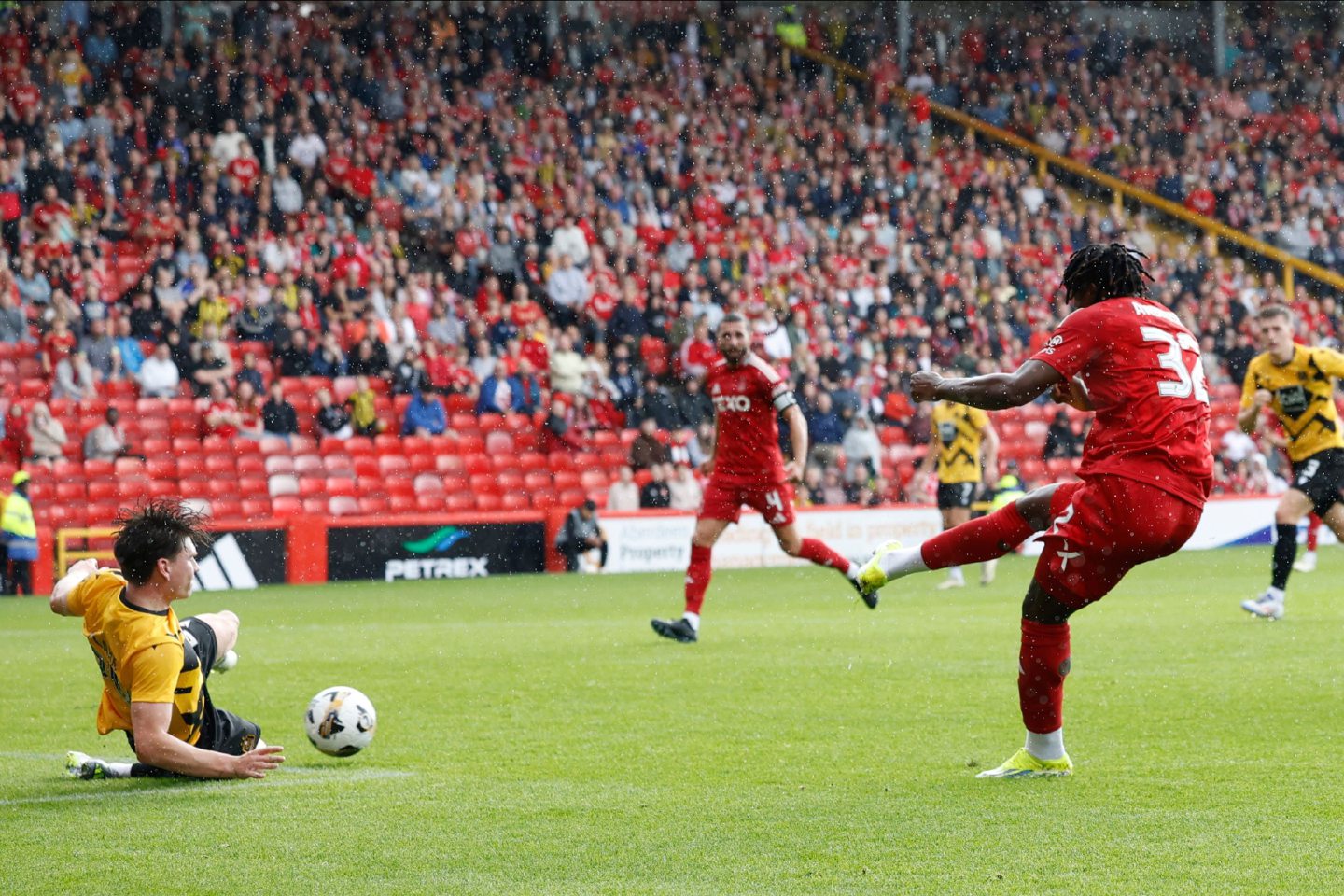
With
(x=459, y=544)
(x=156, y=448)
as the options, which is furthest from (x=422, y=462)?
(x=156, y=448)

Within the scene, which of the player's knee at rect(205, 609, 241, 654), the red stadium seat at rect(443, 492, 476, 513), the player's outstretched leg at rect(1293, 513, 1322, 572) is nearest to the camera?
the player's knee at rect(205, 609, 241, 654)

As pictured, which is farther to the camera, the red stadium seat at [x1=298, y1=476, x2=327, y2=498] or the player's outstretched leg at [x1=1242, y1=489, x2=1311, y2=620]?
the red stadium seat at [x1=298, y1=476, x2=327, y2=498]

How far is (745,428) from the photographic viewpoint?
12.4m

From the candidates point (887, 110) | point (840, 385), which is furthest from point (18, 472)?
point (887, 110)

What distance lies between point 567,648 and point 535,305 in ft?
40.7

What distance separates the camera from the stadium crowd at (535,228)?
21609mm

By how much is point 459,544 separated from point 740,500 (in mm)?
9085

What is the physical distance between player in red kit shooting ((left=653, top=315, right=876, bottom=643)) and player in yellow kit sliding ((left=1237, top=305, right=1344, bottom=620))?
314cm

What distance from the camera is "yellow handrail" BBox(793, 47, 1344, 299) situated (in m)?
30.5

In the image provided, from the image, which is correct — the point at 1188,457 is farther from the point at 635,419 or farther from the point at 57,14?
the point at 57,14

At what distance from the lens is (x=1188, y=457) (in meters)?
6.10

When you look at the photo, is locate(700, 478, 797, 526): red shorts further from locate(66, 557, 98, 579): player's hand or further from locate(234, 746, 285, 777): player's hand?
locate(234, 746, 285, 777): player's hand

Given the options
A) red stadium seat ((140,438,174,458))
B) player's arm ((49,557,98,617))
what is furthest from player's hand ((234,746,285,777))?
red stadium seat ((140,438,174,458))

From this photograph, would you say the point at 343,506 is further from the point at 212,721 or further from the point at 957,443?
the point at 212,721
